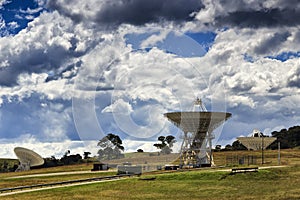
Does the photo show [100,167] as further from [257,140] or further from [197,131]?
[257,140]

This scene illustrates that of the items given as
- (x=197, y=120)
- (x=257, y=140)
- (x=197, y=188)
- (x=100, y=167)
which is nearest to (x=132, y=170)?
(x=197, y=120)

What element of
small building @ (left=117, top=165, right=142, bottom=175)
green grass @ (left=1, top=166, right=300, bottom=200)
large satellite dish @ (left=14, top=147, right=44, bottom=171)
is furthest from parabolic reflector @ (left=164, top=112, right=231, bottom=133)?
large satellite dish @ (left=14, top=147, right=44, bottom=171)

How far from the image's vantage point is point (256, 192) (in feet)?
168

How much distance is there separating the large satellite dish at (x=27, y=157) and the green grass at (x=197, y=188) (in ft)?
229

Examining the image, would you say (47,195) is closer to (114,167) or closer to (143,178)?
(143,178)

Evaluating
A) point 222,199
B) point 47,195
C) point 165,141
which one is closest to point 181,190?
point 222,199

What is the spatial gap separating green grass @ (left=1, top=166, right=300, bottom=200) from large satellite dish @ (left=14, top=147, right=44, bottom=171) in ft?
229

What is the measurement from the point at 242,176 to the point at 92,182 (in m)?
20.7

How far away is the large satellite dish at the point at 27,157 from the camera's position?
13000 centimetres

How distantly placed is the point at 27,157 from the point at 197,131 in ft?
192

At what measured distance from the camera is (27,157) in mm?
136000

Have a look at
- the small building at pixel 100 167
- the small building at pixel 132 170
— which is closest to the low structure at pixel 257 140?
the small building at pixel 100 167

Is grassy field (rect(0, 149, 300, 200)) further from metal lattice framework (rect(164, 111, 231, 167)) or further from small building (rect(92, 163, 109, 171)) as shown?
small building (rect(92, 163, 109, 171))

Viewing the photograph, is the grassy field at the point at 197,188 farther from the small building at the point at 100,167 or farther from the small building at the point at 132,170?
the small building at the point at 100,167
